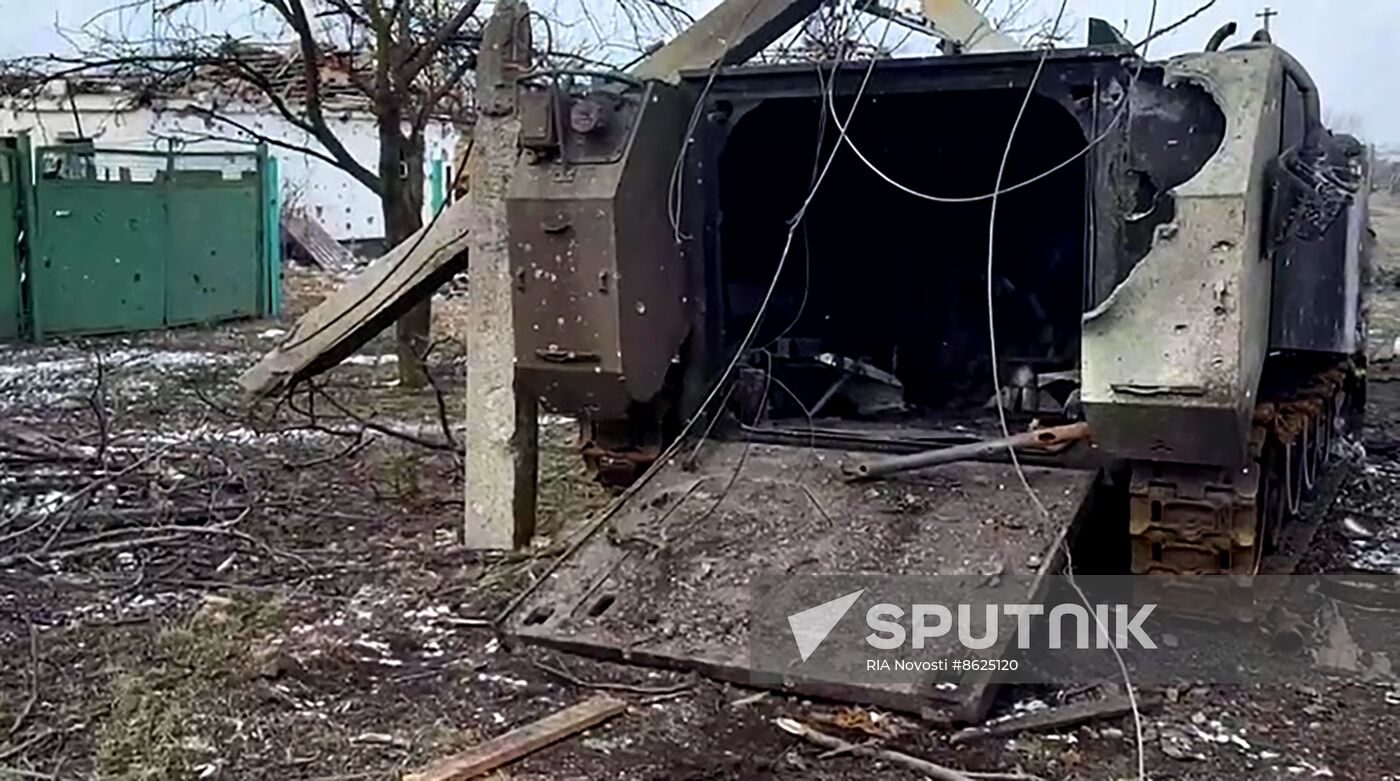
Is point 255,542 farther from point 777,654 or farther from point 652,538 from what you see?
point 777,654

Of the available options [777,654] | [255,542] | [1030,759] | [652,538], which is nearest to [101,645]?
[255,542]

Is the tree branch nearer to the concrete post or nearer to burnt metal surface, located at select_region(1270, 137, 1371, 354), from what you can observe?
the concrete post

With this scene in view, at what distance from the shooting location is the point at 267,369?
23.5 ft

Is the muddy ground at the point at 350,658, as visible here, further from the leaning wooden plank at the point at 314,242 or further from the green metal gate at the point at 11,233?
the leaning wooden plank at the point at 314,242

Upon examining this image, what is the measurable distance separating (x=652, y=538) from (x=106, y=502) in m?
2.90

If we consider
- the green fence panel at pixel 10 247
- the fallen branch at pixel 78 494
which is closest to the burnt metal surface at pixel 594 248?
the fallen branch at pixel 78 494

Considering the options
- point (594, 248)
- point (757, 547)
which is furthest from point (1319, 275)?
point (594, 248)

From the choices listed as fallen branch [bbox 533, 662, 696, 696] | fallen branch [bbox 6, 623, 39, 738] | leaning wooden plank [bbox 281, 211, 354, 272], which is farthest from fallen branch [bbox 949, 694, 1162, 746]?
leaning wooden plank [bbox 281, 211, 354, 272]

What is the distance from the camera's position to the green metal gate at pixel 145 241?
1431 cm

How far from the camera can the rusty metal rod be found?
529 centimetres

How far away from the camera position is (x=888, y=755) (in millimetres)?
4148

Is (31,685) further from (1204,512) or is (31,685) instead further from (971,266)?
(971,266)

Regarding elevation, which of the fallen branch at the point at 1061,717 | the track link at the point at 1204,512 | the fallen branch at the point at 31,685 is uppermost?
the track link at the point at 1204,512

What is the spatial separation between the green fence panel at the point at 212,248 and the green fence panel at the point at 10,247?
5.32 ft
